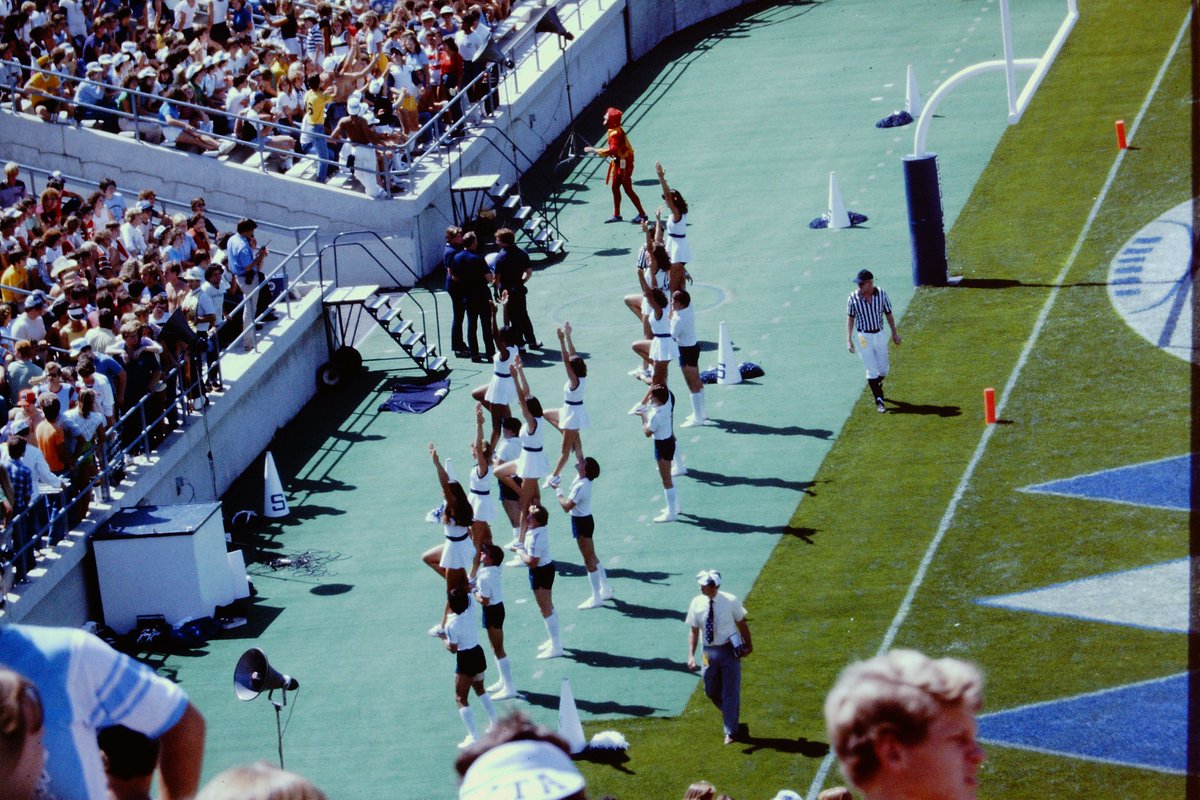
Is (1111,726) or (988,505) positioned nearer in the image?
(1111,726)

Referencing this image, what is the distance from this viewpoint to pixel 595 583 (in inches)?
685

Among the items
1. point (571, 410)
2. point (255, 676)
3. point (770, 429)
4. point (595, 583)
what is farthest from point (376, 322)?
point (255, 676)

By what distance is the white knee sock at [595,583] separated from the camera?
17.3 meters

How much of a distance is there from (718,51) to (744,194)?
24.1 feet

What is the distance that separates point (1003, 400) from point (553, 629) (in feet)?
22.2

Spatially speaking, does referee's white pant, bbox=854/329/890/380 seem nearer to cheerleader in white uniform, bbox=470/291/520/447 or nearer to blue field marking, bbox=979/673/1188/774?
cheerleader in white uniform, bbox=470/291/520/447

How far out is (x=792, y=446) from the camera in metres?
20.5

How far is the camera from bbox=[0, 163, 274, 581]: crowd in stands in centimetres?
1805

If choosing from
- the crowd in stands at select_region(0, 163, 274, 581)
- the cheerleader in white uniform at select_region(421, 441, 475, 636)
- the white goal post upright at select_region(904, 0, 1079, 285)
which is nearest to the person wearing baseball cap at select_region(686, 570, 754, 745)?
the cheerleader in white uniform at select_region(421, 441, 475, 636)

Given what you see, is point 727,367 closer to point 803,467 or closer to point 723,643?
point 803,467

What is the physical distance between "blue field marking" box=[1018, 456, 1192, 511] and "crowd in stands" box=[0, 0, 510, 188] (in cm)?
1248

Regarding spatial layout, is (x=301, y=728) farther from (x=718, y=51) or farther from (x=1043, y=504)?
(x=718, y=51)

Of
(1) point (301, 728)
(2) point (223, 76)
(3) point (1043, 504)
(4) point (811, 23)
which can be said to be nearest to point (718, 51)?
(4) point (811, 23)

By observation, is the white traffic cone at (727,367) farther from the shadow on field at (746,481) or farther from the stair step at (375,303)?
the stair step at (375,303)
